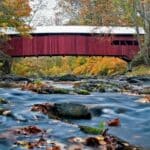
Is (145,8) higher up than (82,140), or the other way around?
(145,8)

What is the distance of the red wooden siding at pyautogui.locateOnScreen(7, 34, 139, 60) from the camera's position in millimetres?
27531

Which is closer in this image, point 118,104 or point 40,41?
point 118,104

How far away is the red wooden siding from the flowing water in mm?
18814

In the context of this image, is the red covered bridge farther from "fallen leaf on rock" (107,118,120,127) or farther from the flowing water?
"fallen leaf on rock" (107,118,120,127)

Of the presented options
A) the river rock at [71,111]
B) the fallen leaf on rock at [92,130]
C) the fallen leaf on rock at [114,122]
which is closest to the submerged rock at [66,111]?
the river rock at [71,111]

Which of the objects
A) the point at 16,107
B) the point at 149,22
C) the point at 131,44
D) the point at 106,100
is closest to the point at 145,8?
the point at 149,22

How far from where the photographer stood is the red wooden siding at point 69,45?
27.5 meters

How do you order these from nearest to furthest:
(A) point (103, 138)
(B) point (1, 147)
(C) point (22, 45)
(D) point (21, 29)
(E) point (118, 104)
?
(B) point (1, 147) < (A) point (103, 138) < (E) point (118, 104) < (D) point (21, 29) < (C) point (22, 45)

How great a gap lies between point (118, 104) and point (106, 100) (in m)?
0.59

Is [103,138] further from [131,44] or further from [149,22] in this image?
[131,44]

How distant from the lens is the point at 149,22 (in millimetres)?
24203

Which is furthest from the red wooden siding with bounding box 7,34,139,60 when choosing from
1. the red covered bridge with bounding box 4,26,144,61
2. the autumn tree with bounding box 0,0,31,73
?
the autumn tree with bounding box 0,0,31,73

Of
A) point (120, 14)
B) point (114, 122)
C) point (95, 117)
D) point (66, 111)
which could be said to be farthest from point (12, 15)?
point (114, 122)

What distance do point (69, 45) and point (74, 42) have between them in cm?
37
